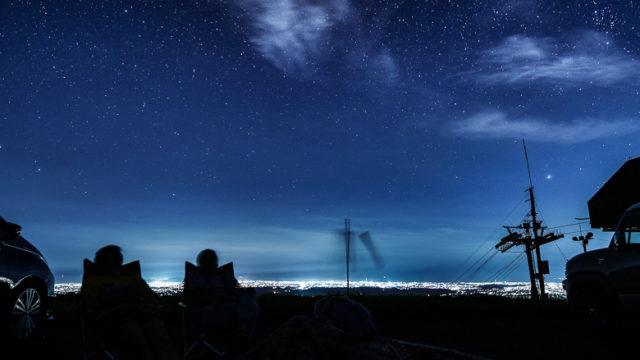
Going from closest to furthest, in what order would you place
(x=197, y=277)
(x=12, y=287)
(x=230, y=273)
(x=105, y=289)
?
1. (x=105, y=289)
2. (x=197, y=277)
3. (x=230, y=273)
4. (x=12, y=287)

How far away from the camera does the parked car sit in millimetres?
5871

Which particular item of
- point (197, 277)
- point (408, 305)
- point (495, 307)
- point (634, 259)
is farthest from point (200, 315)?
point (495, 307)

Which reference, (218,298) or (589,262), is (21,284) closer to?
(218,298)

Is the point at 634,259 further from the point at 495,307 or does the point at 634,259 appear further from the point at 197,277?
the point at 197,277

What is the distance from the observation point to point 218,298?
16.4 feet

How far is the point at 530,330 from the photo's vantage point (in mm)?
7758

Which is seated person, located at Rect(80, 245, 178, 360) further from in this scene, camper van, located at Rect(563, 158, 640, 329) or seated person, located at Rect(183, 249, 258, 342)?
camper van, located at Rect(563, 158, 640, 329)

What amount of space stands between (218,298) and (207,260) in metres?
0.58

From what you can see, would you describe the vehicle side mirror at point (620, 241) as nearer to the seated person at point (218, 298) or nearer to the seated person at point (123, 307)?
the seated person at point (218, 298)

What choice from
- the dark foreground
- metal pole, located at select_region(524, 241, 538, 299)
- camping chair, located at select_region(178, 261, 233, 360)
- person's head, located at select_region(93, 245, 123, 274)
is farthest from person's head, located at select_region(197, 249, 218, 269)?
metal pole, located at select_region(524, 241, 538, 299)

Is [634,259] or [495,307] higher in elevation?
[634,259]

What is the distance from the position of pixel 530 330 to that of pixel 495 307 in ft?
11.2

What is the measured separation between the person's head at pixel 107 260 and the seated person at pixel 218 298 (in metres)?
0.86

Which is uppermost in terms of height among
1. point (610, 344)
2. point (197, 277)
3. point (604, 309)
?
point (197, 277)
